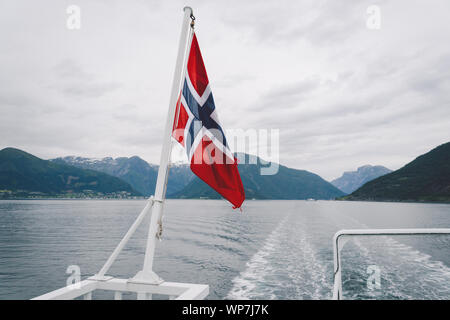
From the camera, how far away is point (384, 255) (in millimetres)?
20672

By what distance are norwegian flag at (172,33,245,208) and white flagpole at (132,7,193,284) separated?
303 millimetres

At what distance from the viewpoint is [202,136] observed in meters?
5.65

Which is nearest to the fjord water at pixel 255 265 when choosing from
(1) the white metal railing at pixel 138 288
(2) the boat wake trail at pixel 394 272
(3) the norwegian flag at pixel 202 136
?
(2) the boat wake trail at pixel 394 272

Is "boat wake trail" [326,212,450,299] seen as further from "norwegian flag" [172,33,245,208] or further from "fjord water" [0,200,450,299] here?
"norwegian flag" [172,33,245,208]

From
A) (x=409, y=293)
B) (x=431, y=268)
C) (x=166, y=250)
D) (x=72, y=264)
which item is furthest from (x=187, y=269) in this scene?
(x=431, y=268)

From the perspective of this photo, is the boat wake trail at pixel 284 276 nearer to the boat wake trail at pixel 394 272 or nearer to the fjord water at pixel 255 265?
the fjord water at pixel 255 265

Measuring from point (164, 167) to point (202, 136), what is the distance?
1040 millimetres

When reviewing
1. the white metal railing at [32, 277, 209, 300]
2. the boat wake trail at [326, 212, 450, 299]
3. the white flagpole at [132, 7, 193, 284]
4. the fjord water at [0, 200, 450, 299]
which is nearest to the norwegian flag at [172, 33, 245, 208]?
the white flagpole at [132, 7, 193, 284]

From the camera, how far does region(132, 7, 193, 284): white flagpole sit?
4.80m

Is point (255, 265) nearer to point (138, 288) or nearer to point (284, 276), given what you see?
point (284, 276)

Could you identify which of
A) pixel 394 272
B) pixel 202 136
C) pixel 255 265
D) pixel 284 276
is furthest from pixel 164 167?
pixel 255 265

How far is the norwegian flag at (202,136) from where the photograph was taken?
18.2 feet
